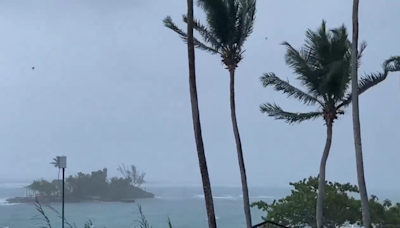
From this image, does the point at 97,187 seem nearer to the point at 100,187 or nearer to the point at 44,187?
the point at 100,187

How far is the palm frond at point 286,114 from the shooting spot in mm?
15203

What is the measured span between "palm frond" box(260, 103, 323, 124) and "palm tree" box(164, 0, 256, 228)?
1112mm

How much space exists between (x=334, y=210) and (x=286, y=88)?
5.06 meters

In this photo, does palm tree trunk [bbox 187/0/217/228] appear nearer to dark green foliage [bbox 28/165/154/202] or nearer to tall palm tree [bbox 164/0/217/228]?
tall palm tree [bbox 164/0/217/228]

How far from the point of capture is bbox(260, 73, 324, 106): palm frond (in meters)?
15.1

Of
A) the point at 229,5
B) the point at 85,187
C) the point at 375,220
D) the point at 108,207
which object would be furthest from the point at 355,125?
the point at 108,207

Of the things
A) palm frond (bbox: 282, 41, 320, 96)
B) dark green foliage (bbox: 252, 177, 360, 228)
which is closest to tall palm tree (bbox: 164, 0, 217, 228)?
palm frond (bbox: 282, 41, 320, 96)

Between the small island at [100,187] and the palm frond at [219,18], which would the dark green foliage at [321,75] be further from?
the small island at [100,187]

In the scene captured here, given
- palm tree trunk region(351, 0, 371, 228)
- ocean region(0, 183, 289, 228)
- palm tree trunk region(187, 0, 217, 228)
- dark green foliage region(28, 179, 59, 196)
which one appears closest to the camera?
palm tree trunk region(187, 0, 217, 228)

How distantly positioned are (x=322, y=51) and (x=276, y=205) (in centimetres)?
602

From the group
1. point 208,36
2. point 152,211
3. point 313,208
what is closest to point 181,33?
point 208,36

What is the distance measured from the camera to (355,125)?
39.6 ft

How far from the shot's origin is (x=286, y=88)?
15273mm

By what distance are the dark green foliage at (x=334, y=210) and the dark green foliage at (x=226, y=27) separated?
5659mm
